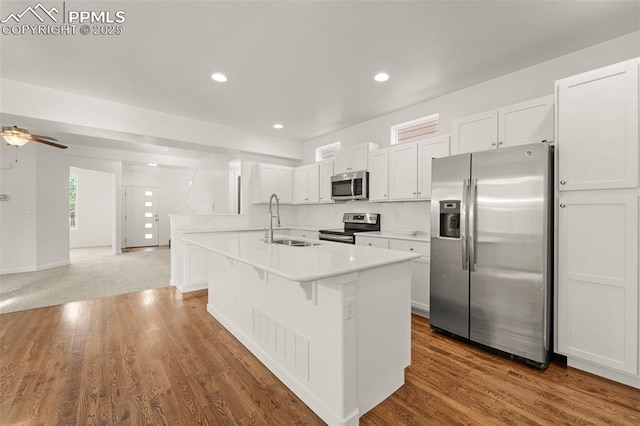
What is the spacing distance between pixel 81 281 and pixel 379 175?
18.5 ft

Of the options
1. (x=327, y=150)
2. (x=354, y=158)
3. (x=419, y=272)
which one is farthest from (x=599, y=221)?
(x=327, y=150)

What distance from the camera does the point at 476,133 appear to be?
2.84 meters

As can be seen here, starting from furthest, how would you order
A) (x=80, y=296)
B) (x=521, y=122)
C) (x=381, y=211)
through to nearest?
(x=381, y=211) → (x=80, y=296) → (x=521, y=122)

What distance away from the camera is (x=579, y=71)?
2615 millimetres

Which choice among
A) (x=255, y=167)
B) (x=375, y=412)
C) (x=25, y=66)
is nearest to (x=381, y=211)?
(x=255, y=167)

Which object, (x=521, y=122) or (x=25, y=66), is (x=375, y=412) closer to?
(x=521, y=122)

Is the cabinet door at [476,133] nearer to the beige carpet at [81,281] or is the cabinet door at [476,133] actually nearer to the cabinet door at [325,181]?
the cabinet door at [325,181]

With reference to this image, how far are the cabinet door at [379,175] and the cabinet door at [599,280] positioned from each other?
208cm

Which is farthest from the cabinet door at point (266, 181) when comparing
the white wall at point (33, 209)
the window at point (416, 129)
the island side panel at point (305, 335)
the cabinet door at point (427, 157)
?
the white wall at point (33, 209)

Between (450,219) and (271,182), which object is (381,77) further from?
(271,182)

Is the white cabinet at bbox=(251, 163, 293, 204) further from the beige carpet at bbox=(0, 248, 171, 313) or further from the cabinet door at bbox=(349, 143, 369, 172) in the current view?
the beige carpet at bbox=(0, 248, 171, 313)

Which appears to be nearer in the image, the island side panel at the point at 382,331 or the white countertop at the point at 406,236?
the island side panel at the point at 382,331

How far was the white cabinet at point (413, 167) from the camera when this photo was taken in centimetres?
338

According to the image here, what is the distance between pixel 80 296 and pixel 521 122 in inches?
243
